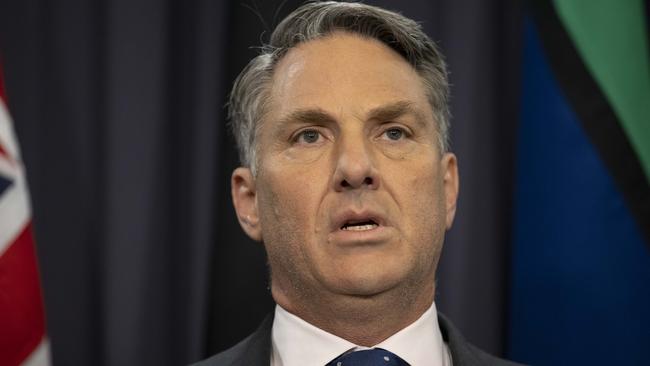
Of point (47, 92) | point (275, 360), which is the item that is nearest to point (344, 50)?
point (275, 360)

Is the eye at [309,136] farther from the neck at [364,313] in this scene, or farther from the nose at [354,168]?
the neck at [364,313]

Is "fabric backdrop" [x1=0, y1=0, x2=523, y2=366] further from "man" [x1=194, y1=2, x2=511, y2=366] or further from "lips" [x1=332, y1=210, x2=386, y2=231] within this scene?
"lips" [x1=332, y1=210, x2=386, y2=231]

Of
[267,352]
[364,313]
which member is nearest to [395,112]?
[364,313]

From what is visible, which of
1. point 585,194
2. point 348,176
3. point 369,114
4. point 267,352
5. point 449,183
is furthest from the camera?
point 585,194

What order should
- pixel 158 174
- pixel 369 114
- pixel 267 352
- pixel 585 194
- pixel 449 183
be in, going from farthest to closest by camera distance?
pixel 158 174
pixel 585 194
pixel 449 183
pixel 267 352
pixel 369 114

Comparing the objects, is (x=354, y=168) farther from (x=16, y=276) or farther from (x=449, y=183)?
(x=16, y=276)

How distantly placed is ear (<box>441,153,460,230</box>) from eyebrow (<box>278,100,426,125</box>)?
18 cm

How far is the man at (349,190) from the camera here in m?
1.59

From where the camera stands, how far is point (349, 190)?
1.58m

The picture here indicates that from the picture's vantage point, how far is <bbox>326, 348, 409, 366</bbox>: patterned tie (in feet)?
5.34

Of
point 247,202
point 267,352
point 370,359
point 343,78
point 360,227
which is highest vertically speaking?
point 343,78

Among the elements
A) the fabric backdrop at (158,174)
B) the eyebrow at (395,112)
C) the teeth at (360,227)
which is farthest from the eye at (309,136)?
the fabric backdrop at (158,174)

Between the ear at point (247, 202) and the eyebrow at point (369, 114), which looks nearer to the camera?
the eyebrow at point (369, 114)

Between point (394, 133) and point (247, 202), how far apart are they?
1.30 ft
